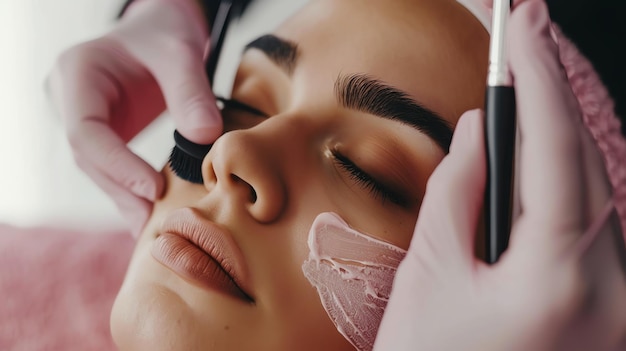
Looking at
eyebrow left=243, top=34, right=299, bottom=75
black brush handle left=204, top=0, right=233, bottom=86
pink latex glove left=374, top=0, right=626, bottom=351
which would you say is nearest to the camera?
pink latex glove left=374, top=0, right=626, bottom=351

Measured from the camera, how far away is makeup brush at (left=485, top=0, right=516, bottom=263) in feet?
1.83

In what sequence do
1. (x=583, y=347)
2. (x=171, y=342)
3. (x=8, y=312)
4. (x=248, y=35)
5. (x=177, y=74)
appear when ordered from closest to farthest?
(x=583, y=347), (x=171, y=342), (x=177, y=74), (x=8, y=312), (x=248, y=35)

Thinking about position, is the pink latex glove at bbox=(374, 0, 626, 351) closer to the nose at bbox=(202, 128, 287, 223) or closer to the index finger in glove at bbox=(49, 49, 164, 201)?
the nose at bbox=(202, 128, 287, 223)

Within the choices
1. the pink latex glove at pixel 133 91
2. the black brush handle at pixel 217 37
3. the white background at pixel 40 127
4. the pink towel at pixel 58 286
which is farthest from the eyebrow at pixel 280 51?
the white background at pixel 40 127

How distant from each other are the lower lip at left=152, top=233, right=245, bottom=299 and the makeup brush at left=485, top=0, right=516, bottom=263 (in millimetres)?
252

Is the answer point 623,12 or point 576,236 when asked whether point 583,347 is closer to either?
point 576,236

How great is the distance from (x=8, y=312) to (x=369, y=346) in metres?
0.68

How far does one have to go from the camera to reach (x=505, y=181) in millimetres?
565

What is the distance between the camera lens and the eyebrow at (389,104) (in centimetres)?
70

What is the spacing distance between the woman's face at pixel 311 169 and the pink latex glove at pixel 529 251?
0.09 metres

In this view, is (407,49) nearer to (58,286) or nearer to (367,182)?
(367,182)

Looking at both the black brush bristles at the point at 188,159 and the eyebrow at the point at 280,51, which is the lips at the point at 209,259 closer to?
the black brush bristles at the point at 188,159

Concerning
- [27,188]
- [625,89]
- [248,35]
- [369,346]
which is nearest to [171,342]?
[369,346]

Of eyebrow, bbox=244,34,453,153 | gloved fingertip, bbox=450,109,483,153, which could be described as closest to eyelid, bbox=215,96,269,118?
eyebrow, bbox=244,34,453,153
